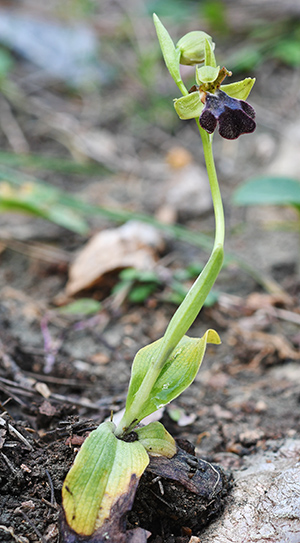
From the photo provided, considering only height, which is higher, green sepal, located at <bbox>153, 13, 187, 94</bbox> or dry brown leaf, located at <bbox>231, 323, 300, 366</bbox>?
green sepal, located at <bbox>153, 13, 187, 94</bbox>

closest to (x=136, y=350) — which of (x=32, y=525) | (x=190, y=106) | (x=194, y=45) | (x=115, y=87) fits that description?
(x=32, y=525)

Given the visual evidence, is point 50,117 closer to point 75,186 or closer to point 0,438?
point 75,186

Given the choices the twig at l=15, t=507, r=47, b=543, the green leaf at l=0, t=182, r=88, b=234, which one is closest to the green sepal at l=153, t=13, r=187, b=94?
the twig at l=15, t=507, r=47, b=543

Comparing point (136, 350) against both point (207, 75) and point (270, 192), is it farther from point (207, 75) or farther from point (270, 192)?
point (207, 75)

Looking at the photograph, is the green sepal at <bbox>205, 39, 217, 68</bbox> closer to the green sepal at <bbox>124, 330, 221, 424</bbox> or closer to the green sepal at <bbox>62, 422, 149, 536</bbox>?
the green sepal at <bbox>124, 330, 221, 424</bbox>

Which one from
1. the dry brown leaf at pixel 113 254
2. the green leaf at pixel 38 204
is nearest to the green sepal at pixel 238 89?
the dry brown leaf at pixel 113 254

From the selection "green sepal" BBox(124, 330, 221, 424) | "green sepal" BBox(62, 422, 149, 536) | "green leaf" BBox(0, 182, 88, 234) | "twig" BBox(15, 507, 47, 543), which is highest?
"green sepal" BBox(124, 330, 221, 424)
